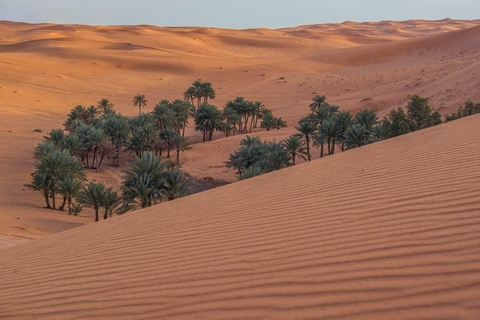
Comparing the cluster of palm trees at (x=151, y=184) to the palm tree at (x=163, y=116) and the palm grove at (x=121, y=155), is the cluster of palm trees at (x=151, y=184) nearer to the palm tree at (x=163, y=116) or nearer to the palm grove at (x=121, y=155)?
the palm grove at (x=121, y=155)

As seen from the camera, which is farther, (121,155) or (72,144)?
(121,155)

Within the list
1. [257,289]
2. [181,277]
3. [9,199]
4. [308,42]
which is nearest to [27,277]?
[181,277]

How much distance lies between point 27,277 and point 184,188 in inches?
368

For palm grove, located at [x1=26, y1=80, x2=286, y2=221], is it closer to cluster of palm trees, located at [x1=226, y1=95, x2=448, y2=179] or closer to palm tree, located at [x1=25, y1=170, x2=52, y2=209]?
palm tree, located at [x1=25, y1=170, x2=52, y2=209]

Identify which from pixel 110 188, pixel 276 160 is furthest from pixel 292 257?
pixel 276 160

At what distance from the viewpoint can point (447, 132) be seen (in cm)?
1009

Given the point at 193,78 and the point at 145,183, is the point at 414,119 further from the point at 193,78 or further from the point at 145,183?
the point at 193,78

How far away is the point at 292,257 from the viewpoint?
406 centimetres

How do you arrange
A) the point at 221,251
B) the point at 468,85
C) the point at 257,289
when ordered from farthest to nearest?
the point at 468,85 → the point at 221,251 → the point at 257,289

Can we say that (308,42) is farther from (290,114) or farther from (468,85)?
(468,85)

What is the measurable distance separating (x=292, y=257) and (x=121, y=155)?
27.7 meters

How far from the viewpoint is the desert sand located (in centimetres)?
2530

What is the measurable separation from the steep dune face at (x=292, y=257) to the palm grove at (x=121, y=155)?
723 cm

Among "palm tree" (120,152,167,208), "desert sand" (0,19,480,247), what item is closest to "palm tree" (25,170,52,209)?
"desert sand" (0,19,480,247)
